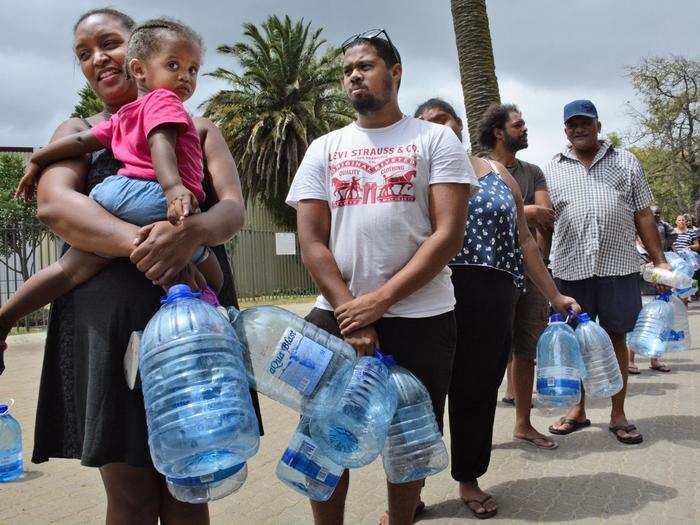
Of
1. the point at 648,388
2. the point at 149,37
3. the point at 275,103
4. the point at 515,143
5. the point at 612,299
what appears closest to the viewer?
the point at 149,37

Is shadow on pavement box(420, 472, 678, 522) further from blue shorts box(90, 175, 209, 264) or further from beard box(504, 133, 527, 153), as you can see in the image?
blue shorts box(90, 175, 209, 264)

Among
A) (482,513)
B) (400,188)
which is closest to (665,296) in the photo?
(482,513)

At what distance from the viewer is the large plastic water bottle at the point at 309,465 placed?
2340mm

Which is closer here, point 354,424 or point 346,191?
point 354,424

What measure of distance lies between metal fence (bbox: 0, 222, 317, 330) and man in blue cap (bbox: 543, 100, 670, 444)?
1113 cm

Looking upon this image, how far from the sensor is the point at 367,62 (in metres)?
2.71

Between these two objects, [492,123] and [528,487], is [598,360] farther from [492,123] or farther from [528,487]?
[492,123]

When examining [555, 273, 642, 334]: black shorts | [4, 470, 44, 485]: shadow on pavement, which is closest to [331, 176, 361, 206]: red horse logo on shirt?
[555, 273, 642, 334]: black shorts

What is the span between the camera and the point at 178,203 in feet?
6.03

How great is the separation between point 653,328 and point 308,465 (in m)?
4.50

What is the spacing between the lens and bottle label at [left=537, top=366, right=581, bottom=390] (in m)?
4.20

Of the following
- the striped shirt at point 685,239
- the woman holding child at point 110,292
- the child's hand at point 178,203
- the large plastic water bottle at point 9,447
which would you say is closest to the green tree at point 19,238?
the large plastic water bottle at point 9,447

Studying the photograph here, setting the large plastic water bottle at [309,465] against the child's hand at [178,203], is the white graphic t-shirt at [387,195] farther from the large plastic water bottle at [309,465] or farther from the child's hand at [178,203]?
the child's hand at [178,203]

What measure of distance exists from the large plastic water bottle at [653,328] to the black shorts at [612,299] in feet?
3.06
